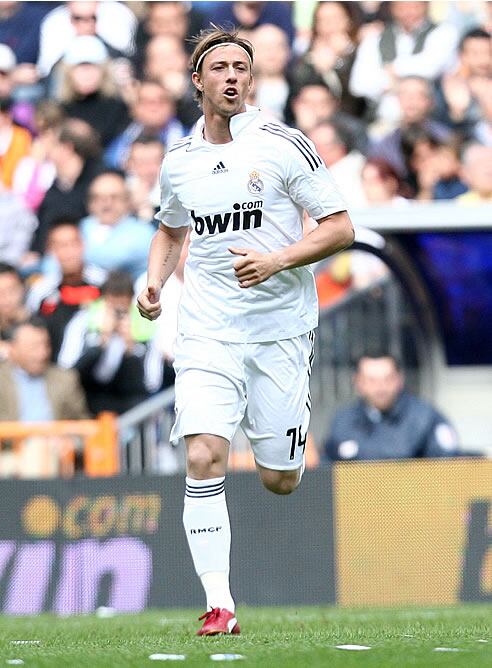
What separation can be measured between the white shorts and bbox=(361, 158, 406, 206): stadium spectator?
7.31 metres

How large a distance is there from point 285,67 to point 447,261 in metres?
3.75

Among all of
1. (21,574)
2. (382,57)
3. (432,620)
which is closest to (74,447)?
(21,574)

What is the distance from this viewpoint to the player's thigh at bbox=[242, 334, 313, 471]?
6305mm

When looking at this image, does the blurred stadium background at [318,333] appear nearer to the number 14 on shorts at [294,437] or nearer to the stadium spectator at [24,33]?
the stadium spectator at [24,33]

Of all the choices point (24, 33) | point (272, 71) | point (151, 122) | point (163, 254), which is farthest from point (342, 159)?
point (163, 254)

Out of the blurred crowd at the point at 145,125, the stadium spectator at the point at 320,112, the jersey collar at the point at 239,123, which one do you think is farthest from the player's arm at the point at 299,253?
the stadium spectator at the point at 320,112

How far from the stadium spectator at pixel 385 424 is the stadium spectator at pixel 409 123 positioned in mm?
3141

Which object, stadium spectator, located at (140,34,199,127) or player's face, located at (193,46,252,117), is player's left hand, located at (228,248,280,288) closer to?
player's face, located at (193,46,252,117)

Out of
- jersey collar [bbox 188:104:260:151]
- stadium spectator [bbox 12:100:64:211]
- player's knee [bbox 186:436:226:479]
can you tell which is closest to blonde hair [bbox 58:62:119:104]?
stadium spectator [bbox 12:100:64:211]

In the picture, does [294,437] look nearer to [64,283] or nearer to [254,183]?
[254,183]

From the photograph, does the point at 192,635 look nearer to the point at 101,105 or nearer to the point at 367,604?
the point at 367,604

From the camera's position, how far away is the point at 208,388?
6.07 m

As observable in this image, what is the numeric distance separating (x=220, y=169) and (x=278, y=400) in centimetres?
103

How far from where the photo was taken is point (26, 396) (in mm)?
11789
